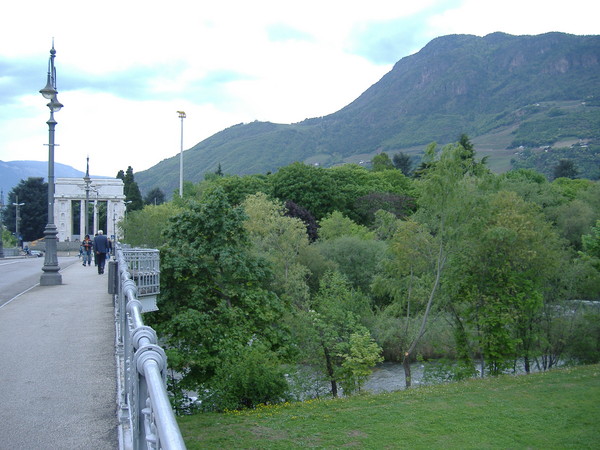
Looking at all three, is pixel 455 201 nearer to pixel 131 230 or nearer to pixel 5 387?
pixel 131 230

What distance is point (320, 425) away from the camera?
17391 millimetres

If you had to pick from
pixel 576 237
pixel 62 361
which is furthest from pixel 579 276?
pixel 62 361

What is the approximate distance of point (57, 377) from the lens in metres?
7.61

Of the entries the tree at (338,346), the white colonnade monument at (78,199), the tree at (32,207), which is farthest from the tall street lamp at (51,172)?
the tree at (32,207)

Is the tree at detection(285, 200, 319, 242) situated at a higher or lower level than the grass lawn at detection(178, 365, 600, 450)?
higher

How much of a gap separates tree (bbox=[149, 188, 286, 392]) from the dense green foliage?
2.2 inches

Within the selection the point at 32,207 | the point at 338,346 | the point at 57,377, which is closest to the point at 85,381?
the point at 57,377

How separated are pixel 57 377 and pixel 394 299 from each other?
27.6m

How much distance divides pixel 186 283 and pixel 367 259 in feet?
87.6

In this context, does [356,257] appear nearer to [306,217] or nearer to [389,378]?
[389,378]

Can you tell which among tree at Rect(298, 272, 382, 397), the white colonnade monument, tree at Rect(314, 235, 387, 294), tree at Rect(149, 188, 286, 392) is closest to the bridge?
tree at Rect(149, 188, 286, 392)

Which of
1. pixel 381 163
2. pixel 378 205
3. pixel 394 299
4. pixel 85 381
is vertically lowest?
pixel 394 299

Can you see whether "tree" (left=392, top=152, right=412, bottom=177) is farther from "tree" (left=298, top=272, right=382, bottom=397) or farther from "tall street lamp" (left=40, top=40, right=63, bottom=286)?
"tall street lamp" (left=40, top=40, right=63, bottom=286)

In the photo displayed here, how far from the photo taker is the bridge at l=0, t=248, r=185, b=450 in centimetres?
271
